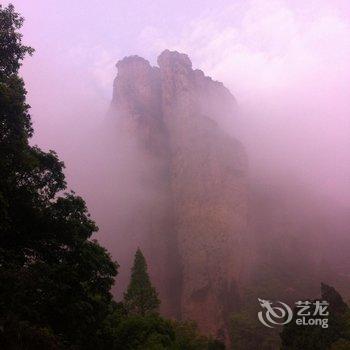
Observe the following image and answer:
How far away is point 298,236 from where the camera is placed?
77812mm

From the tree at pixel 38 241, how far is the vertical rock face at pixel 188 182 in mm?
47560

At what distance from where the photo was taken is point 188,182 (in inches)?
3049

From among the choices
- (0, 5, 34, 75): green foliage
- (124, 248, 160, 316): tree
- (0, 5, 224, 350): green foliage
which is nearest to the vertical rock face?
(124, 248, 160, 316): tree

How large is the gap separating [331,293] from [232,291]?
25.9 m

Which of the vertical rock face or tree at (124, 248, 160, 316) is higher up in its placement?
the vertical rock face

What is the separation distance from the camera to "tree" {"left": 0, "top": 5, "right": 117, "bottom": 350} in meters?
12.6

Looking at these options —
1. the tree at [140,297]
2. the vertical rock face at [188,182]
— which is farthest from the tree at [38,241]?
the vertical rock face at [188,182]

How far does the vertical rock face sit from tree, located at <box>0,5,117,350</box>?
4756 cm

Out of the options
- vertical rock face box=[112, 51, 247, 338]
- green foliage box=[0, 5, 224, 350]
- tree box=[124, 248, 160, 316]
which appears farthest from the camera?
vertical rock face box=[112, 51, 247, 338]

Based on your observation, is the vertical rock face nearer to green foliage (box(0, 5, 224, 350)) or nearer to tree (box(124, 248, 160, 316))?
tree (box(124, 248, 160, 316))

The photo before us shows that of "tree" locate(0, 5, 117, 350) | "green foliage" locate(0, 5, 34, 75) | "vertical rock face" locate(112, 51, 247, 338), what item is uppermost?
"vertical rock face" locate(112, 51, 247, 338)

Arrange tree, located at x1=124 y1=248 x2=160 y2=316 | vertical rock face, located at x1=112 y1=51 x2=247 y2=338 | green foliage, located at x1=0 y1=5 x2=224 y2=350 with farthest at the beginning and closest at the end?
vertical rock face, located at x1=112 y1=51 x2=247 y2=338 < tree, located at x1=124 y1=248 x2=160 y2=316 < green foliage, located at x1=0 y1=5 x2=224 y2=350

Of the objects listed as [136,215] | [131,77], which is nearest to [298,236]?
[136,215]

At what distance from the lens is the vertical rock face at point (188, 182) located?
65.3 m
